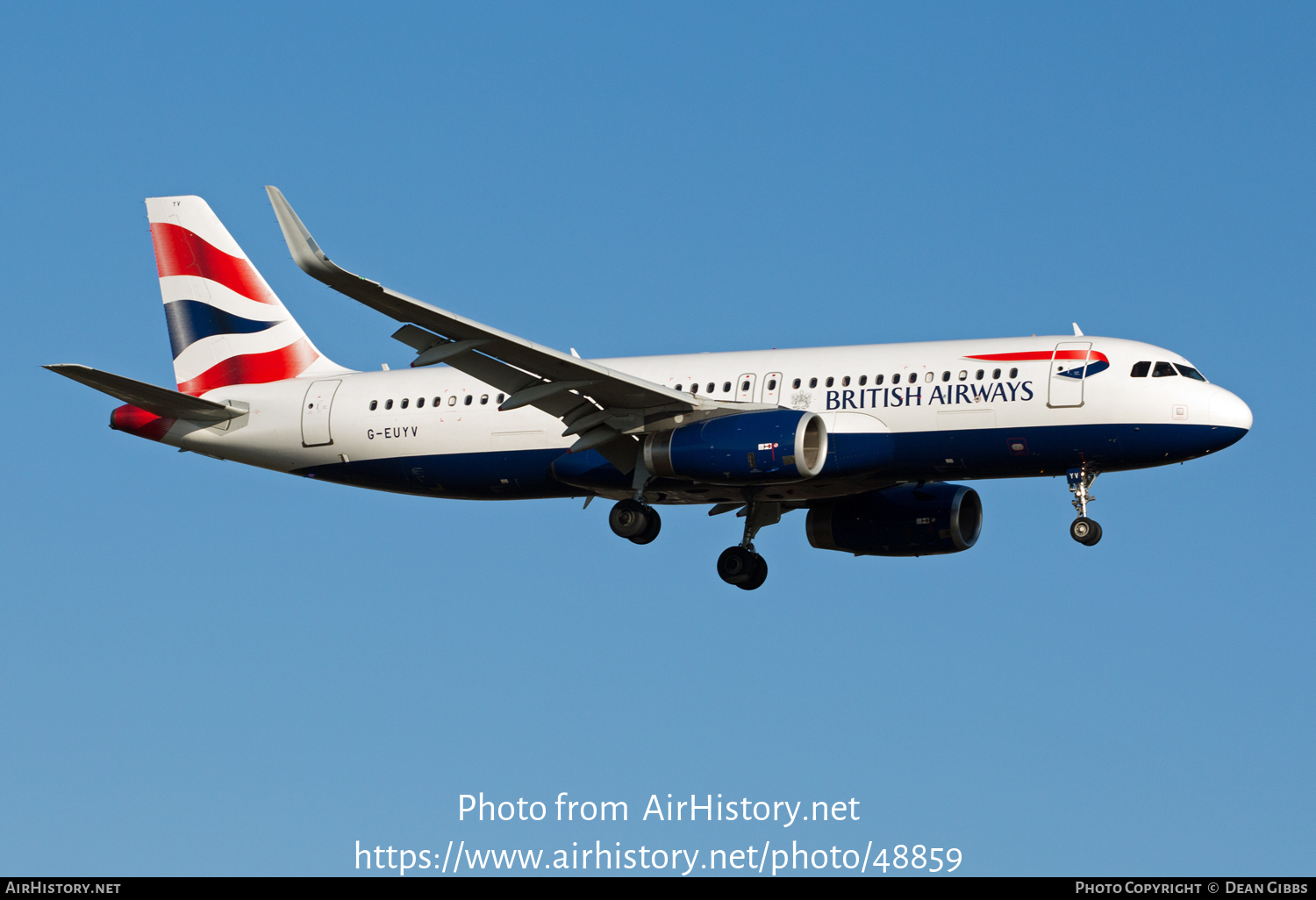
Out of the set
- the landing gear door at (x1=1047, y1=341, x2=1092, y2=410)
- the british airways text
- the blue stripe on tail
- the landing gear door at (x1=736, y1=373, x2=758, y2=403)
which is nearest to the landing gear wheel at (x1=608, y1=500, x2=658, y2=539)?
the landing gear door at (x1=736, y1=373, x2=758, y2=403)

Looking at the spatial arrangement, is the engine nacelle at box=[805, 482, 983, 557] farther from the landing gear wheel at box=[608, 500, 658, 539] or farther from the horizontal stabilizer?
the horizontal stabilizer

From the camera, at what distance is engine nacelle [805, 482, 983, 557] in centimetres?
4094

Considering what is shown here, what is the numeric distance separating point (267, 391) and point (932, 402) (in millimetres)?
16659

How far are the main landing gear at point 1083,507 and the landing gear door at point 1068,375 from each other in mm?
1619

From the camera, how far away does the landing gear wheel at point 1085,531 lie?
36.3 metres

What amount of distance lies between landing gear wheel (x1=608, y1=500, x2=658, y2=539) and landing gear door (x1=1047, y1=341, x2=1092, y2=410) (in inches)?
357

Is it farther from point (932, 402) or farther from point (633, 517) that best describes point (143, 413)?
point (932, 402)

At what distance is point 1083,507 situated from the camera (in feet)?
120

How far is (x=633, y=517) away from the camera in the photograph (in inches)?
1517

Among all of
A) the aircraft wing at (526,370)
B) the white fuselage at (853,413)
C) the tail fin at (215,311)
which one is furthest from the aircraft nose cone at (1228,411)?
the tail fin at (215,311)

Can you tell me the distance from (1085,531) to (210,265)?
23.1 metres

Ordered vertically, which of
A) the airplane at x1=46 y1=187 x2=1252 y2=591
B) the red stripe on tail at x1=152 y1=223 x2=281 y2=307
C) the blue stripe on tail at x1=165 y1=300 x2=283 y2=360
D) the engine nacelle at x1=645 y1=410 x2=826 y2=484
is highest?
the red stripe on tail at x1=152 y1=223 x2=281 y2=307

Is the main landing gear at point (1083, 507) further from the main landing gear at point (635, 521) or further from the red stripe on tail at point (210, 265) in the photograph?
the red stripe on tail at point (210, 265)

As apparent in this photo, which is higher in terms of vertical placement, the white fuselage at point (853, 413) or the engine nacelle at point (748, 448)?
the white fuselage at point (853, 413)
